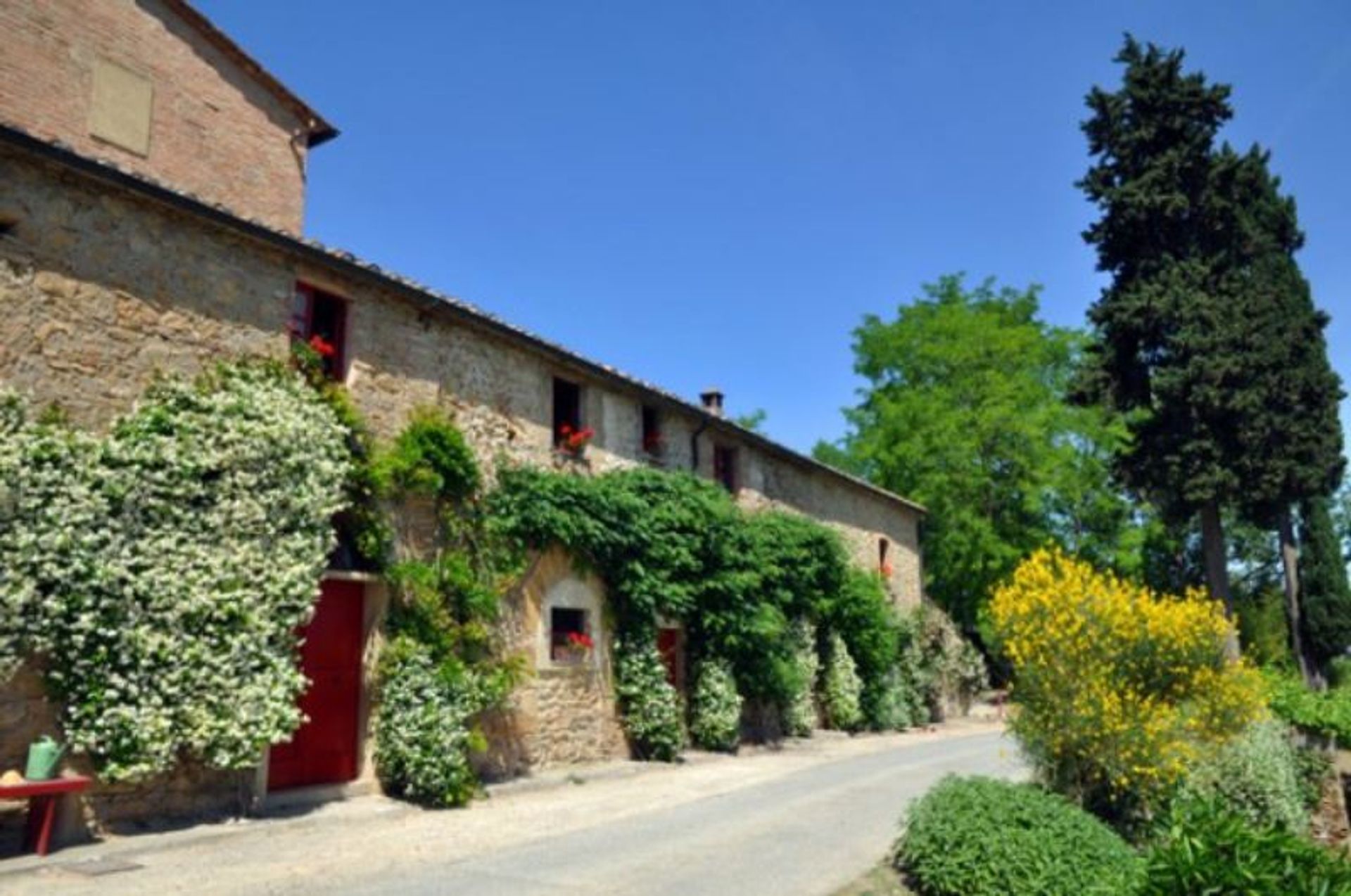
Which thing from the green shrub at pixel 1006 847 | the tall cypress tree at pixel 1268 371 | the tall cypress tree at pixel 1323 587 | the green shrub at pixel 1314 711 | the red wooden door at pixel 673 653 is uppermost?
the tall cypress tree at pixel 1268 371

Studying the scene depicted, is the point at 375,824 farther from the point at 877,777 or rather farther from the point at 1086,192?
the point at 1086,192

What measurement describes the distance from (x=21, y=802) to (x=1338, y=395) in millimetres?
25816

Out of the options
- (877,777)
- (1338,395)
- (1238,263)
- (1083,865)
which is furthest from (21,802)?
(1338,395)

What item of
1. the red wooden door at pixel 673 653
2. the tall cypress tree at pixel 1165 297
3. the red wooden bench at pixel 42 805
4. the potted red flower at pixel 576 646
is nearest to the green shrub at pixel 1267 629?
the tall cypress tree at pixel 1165 297

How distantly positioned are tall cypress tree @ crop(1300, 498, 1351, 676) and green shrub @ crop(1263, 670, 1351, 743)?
20750 mm

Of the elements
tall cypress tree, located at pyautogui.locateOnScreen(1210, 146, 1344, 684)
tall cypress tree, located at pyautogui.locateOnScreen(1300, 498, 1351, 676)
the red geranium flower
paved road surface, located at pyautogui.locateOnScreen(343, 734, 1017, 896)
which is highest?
tall cypress tree, located at pyautogui.locateOnScreen(1210, 146, 1344, 684)

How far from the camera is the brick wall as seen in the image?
1310cm

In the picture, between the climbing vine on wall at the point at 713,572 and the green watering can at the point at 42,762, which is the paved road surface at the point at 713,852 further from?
the climbing vine on wall at the point at 713,572

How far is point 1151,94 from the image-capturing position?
22.3m

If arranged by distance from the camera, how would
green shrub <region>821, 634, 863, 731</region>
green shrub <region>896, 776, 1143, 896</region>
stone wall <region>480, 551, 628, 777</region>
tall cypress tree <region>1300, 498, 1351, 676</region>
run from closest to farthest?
green shrub <region>896, 776, 1143, 896</region> < stone wall <region>480, 551, 628, 777</region> < green shrub <region>821, 634, 863, 731</region> < tall cypress tree <region>1300, 498, 1351, 676</region>

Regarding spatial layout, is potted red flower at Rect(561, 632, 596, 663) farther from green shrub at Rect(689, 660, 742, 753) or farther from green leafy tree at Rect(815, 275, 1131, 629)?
green leafy tree at Rect(815, 275, 1131, 629)

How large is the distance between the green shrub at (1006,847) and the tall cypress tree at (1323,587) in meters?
28.8

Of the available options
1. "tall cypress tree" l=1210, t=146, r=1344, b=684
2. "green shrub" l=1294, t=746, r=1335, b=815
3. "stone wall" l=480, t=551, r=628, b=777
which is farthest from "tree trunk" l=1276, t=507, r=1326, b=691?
"stone wall" l=480, t=551, r=628, b=777

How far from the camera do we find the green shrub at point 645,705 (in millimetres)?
14375
